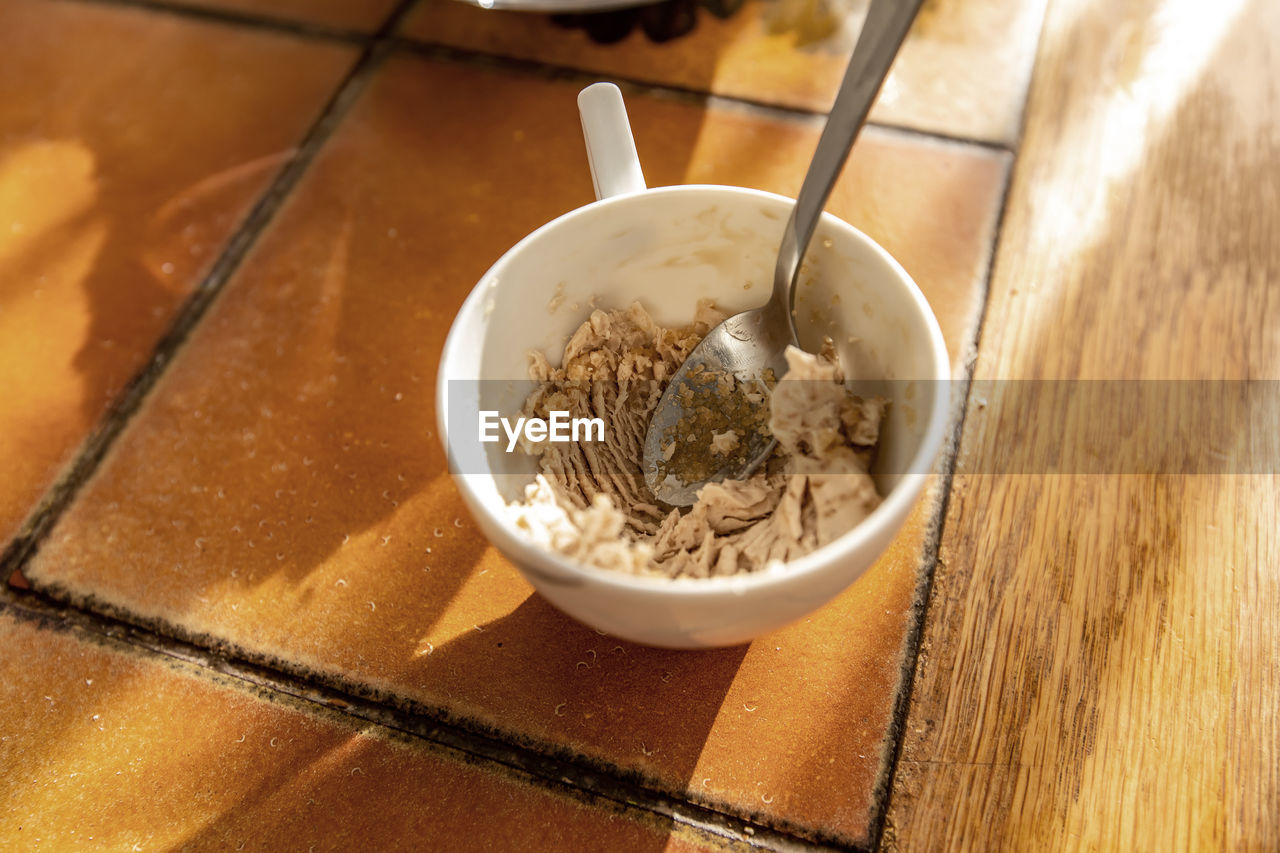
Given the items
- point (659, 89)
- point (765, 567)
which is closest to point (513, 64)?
point (659, 89)

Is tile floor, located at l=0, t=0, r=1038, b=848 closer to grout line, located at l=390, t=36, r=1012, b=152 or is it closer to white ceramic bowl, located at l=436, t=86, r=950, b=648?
grout line, located at l=390, t=36, r=1012, b=152

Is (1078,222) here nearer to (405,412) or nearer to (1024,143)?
(1024,143)

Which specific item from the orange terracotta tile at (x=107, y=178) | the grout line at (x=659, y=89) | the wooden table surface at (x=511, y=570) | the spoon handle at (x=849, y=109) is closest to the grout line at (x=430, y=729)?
the wooden table surface at (x=511, y=570)

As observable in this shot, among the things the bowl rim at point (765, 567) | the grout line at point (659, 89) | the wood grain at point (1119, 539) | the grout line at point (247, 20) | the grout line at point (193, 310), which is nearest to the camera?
the bowl rim at point (765, 567)

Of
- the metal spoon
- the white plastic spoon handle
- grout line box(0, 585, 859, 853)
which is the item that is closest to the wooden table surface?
grout line box(0, 585, 859, 853)

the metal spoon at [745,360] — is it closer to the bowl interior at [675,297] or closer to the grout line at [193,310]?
the bowl interior at [675,297]

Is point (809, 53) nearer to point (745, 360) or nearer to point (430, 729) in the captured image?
point (745, 360)
